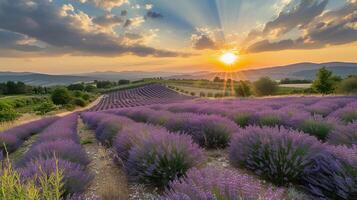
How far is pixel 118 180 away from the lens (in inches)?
131

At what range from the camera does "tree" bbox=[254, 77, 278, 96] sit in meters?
39.7

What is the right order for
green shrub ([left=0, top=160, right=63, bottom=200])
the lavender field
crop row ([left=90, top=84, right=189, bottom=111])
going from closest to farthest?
1. green shrub ([left=0, top=160, right=63, bottom=200])
2. the lavender field
3. crop row ([left=90, top=84, right=189, bottom=111])

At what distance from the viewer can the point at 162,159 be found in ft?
9.73

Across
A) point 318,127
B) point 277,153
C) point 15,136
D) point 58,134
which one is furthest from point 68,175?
point 15,136

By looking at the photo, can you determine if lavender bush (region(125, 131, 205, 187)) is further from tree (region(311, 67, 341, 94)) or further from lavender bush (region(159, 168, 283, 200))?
tree (region(311, 67, 341, 94))

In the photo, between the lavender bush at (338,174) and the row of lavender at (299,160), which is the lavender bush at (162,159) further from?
the lavender bush at (338,174)

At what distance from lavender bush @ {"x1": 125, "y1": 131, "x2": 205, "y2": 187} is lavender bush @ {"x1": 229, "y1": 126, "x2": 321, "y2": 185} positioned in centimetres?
62

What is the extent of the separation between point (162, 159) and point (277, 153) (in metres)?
1.32

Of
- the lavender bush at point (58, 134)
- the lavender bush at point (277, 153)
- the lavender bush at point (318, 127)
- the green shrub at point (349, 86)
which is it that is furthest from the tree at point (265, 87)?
the lavender bush at point (277, 153)

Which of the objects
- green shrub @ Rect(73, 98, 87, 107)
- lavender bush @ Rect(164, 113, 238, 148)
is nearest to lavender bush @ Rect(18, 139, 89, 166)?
lavender bush @ Rect(164, 113, 238, 148)

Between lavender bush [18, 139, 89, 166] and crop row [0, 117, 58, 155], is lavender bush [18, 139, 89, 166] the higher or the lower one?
the higher one

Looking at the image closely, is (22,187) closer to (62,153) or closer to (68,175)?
(68,175)

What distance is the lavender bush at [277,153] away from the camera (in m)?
2.72

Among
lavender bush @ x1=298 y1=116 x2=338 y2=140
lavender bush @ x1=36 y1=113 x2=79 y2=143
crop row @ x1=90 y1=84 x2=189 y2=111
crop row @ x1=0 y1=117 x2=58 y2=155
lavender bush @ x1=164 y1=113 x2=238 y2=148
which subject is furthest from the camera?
crop row @ x1=90 y1=84 x2=189 y2=111
